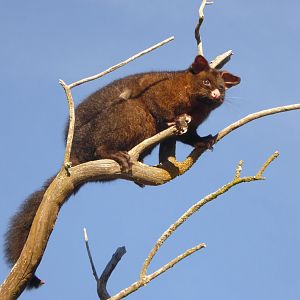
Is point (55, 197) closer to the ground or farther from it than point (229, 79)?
closer to the ground

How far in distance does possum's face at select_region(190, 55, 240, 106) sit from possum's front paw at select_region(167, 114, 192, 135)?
49 cm

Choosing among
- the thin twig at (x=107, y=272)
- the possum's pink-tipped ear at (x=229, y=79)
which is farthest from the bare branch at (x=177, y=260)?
the possum's pink-tipped ear at (x=229, y=79)

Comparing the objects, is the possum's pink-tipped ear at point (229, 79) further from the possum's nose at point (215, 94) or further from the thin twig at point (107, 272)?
the thin twig at point (107, 272)

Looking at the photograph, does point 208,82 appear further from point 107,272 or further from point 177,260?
point 177,260

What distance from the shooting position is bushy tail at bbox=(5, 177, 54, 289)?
28.5ft

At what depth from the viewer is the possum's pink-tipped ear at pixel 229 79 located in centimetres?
1058

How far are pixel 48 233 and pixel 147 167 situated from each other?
1621 millimetres

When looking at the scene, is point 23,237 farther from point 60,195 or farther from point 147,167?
point 147,167

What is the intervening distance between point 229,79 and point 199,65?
0.54 m

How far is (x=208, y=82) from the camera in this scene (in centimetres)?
1045

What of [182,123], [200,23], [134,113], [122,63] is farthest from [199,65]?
[122,63]

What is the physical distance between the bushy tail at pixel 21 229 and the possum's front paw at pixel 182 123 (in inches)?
75.2

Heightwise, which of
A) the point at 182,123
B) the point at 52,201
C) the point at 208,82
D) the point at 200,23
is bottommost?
the point at 52,201

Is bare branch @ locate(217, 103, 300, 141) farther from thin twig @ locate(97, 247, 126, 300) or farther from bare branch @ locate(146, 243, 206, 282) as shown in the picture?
bare branch @ locate(146, 243, 206, 282)
